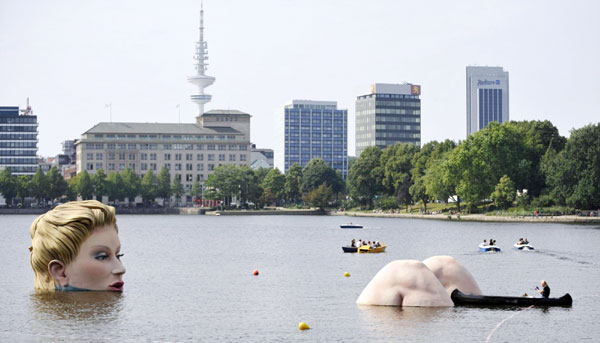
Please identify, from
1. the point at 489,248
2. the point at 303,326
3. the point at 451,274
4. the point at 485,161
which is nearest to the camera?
the point at 303,326

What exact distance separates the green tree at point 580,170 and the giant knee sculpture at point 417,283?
118196 millimetres

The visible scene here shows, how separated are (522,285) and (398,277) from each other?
23658 mm

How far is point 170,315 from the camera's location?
159ft

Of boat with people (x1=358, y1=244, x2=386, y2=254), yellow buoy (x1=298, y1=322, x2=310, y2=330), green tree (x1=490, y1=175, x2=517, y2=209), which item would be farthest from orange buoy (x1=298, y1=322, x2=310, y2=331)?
green tree (x1=490, y1=175, x2=517, y2=209)

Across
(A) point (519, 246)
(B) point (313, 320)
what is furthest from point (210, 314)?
(A) point (519, 246)

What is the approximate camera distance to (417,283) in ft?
140

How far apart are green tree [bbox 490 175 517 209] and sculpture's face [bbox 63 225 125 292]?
138 m

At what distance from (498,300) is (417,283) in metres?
7.05

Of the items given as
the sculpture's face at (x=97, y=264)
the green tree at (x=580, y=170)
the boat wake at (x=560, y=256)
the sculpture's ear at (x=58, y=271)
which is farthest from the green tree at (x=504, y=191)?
the sculpture's ear at (x=58, y=271)

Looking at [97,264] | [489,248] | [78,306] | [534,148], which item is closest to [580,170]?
[534,148]

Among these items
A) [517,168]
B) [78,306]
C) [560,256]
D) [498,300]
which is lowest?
[560,256]

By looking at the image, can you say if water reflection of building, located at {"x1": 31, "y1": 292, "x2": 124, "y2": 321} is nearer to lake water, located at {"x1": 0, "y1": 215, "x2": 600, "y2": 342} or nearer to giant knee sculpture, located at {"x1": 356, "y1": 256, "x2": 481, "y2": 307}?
lake water, located at {"x1": 0, "y1": 215, "x2": 600, "y2": 342}

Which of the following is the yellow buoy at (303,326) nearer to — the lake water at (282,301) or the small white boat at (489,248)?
the lake water at (282,301)

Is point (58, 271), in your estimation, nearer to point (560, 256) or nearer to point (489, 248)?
point (560, 256)
